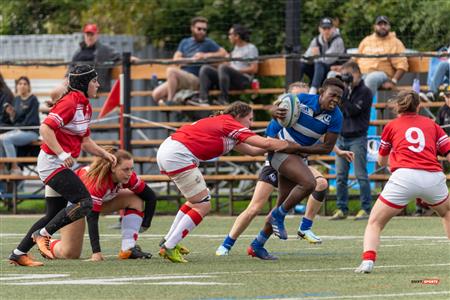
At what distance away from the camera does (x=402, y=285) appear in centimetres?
1005

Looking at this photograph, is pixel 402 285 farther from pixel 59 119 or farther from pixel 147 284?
pixel 59 119

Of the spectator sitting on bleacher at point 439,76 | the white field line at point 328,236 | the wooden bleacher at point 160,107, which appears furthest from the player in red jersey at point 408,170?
the spectator sitting on bleacher at point 439,76

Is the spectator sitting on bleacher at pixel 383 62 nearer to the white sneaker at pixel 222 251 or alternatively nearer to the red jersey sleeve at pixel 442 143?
the white sneaker at pixel 222 251

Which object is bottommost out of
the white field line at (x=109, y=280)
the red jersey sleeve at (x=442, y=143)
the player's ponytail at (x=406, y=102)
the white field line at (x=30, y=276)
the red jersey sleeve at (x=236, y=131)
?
the white field line at (x=30, y=276)

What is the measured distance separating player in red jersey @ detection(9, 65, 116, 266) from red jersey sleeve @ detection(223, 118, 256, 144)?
1105 millimetres

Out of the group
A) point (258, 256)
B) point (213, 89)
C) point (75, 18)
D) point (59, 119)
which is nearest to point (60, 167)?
point (59, 119)

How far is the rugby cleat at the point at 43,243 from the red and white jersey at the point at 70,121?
79 cm

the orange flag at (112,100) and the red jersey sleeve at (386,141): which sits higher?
the red jersey sleeve at (386,141)

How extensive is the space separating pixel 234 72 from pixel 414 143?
10353mm

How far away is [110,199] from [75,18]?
19.3m

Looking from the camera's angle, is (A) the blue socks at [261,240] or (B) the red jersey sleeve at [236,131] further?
(A) the blue socks at [261,240]

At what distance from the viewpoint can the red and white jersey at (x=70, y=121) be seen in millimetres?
12414

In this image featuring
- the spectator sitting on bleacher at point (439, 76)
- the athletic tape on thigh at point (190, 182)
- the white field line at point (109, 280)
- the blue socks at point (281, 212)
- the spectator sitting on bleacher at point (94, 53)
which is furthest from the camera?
the spectator sitting on bleacher at point (94, 53)

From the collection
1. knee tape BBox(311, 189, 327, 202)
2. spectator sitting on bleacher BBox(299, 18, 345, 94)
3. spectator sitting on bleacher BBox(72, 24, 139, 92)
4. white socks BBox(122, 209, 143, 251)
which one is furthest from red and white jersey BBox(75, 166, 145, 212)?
spectator sitting on bleacher BBox(72, 24, 139, 92)
